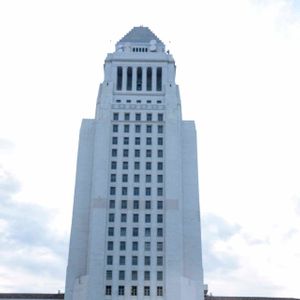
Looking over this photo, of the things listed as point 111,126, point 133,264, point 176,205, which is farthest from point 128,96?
point 133,264

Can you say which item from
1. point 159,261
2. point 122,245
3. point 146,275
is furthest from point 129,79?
point 146,275

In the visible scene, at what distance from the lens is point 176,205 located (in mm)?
63938

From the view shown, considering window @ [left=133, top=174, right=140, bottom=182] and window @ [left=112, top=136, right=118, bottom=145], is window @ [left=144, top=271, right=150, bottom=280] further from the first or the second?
window @ [left=112, top=136, right=118, bottom=145]

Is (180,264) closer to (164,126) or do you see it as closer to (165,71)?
(164,126)

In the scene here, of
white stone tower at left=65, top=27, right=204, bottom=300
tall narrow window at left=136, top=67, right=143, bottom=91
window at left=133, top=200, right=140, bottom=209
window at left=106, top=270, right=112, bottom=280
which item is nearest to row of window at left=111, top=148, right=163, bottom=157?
white stone tower at left=65, top=27, right=204, bottom=300

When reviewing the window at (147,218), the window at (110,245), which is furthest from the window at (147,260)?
the window at (147,218)

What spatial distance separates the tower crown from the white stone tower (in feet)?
4.78

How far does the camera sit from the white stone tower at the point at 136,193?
6041 cm

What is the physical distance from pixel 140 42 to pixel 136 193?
989 inches

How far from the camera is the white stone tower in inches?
2378

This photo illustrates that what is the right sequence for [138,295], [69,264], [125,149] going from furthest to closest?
[125,149], [69,264], [138,295]

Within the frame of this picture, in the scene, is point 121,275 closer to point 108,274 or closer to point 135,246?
point 108,274

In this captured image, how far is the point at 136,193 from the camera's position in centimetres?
6525

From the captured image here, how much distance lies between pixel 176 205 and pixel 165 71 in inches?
839
